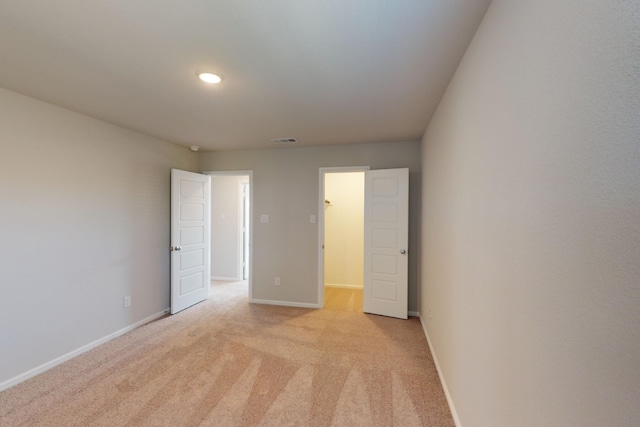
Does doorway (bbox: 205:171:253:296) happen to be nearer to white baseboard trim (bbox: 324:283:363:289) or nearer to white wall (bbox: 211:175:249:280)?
white wall (bbox: 211:175:249:280)

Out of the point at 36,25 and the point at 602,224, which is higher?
the point at 36,25

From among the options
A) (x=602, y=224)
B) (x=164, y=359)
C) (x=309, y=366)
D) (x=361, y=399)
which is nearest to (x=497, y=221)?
(x=602, y=224)

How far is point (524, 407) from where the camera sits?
965 mm

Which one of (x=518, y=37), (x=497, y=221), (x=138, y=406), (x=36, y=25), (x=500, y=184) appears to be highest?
(x=36, y=25)

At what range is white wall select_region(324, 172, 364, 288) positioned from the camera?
534cm

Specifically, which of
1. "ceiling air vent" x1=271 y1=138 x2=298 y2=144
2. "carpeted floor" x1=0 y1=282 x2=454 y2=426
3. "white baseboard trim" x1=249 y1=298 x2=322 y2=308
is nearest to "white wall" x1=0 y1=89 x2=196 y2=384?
"carpeted floor" x1=0 y1=282 x2=454 y2=426

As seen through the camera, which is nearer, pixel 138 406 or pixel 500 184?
pixel 500 184

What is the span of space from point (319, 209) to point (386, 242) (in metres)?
1.12

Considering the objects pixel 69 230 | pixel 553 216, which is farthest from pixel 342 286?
pixel 553 216

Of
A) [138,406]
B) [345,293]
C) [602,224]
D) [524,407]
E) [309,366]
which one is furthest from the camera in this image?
[345,293]

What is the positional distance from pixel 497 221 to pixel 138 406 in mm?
2691

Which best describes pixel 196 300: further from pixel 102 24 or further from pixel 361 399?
pixel 102 24

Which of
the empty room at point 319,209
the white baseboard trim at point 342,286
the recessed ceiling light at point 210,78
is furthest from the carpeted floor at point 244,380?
the recessed ceiling light at point 210,78

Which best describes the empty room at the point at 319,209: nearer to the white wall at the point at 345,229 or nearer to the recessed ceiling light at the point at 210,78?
the recessed ceiling light at the point at 210,78
